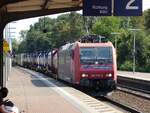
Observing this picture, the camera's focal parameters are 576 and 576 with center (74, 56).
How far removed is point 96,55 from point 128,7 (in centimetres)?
883

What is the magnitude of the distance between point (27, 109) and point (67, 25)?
9716 cm

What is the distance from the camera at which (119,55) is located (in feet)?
288

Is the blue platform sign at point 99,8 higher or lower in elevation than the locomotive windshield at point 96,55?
higher

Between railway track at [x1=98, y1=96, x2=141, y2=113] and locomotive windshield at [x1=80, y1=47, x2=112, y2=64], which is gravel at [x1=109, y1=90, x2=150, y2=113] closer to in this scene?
railway track at [x1=98, y1=96, x2=141, y2=113]

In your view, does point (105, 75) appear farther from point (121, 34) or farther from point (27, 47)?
point (27, 47)

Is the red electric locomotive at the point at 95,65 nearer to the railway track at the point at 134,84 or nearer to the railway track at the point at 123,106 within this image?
the railway track at the point at 123,106

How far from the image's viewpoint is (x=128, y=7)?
22.5 metres

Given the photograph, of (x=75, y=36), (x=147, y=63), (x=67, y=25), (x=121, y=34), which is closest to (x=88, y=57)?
(x=147, y=63)

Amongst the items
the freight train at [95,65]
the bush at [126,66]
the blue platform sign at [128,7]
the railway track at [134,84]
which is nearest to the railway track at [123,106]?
the freight train at [95,65]

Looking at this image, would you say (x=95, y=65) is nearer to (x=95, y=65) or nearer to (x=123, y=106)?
(x=95, y=65)

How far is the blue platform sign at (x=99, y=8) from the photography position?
22.2 meters

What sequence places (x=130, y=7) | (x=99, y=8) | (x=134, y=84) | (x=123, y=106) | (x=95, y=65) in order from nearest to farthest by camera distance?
1. (x=99, y=8)
2. (x=130, y=7)
3. (x=123, y=106)
4. (x=95, y=65)
5. (x=134, y=84)

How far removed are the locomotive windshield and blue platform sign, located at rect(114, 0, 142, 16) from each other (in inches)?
321

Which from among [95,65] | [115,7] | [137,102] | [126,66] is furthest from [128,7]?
[126,66]
